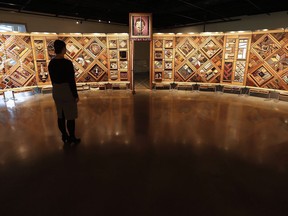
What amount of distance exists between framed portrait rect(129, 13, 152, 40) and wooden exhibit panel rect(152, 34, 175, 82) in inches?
27.6

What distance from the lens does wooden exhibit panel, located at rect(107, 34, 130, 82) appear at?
7727mm

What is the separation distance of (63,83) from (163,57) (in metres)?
5.54

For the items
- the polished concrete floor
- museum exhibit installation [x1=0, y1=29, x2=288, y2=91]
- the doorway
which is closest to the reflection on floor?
museum exhibit installation [x1=0, y1=29, x2=288, y2=91]

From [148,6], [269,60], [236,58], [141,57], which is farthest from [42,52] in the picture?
[269,60]

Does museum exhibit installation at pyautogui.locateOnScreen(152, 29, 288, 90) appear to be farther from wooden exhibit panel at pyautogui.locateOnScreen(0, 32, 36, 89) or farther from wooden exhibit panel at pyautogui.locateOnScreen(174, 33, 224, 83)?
wooden exhibit panel at pyautogui.locateOnScreen(0, 32, 36, 89)

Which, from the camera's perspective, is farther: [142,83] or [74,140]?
[142,83]

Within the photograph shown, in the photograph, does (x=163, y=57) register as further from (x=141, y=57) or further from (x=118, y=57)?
(x=141, y=57)

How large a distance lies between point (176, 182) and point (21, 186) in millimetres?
1841

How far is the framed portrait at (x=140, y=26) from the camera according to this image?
693 centimetres

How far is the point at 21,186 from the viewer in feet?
7.77

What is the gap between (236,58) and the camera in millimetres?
7145

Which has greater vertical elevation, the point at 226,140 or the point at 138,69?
the point at 138,69

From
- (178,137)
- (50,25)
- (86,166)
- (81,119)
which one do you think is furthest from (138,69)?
(86,166)

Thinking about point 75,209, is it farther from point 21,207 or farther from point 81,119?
point 81,119
